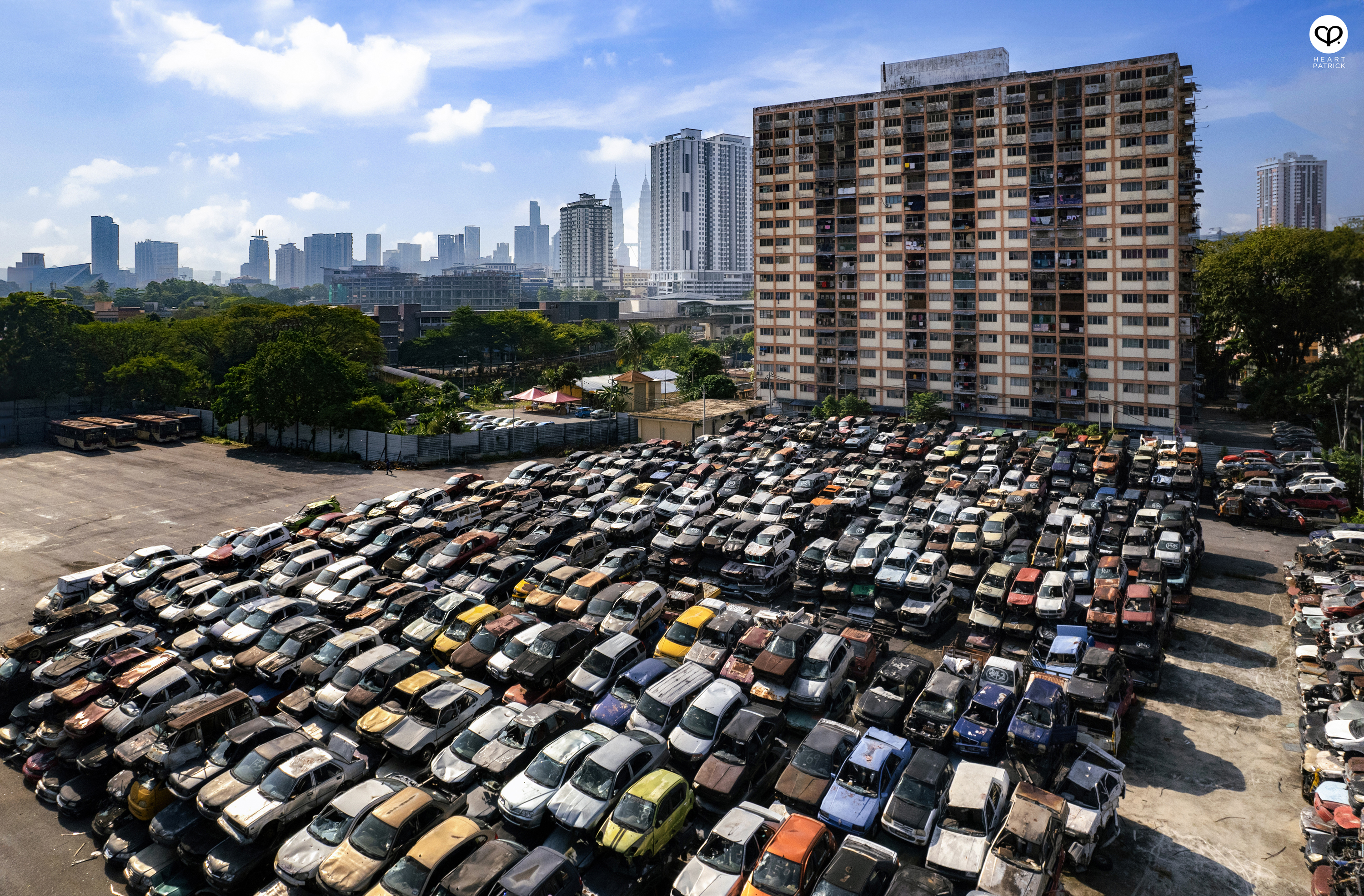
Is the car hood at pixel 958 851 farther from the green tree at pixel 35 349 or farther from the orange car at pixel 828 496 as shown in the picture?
the green tree at pixel 35 349

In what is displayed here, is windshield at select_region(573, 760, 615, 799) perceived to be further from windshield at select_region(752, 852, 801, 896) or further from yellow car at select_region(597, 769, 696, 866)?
windshield at select_region(752, 852, 801, 896)

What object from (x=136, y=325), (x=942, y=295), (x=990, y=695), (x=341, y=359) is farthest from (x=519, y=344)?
(x=990, y=695)

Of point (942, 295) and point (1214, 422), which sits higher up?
point (942, 295)

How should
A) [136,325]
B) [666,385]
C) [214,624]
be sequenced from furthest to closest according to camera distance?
[666,385] < [136,325] < [214,624]

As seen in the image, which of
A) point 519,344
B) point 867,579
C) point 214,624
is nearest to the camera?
point 214,624

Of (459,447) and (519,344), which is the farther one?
(519,344)

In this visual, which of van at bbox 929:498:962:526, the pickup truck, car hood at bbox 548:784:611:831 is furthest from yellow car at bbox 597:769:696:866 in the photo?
van at bbox 929:498:962:526

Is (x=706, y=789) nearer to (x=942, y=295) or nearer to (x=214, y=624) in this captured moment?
(x=214, y=624)

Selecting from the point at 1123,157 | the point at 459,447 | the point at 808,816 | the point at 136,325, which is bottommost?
the point at 808,816
